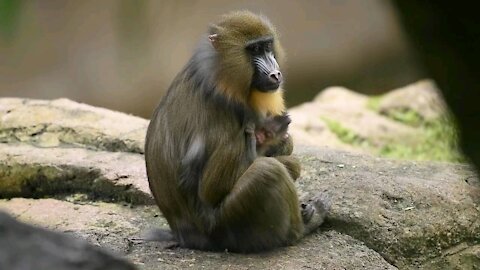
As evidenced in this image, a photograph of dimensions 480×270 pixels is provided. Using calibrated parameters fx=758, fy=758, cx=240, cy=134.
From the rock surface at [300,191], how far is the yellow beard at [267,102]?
88cm

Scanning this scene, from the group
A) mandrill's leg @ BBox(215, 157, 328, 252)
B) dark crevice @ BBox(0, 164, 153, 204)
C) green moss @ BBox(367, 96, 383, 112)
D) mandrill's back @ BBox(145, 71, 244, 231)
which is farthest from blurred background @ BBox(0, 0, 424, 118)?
mandrill's leg @ BBox(215, 157, 328, 252)

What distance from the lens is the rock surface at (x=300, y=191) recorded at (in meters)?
4.82

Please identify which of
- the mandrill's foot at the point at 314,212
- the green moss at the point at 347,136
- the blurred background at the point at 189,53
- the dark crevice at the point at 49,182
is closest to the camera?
the mandrill's foot at the point at 314,212

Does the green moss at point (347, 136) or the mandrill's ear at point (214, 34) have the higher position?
the mandrill's ear at point (214, 34)

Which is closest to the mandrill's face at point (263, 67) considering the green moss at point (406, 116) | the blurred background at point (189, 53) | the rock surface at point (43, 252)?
the rock surface at point (43, 252)

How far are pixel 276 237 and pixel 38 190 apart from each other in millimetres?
2245

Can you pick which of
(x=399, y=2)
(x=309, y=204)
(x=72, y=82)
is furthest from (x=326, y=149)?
(x=72, y=82)

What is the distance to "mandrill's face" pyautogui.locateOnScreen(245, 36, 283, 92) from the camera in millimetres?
4562

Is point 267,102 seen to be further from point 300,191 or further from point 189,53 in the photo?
point 189,53

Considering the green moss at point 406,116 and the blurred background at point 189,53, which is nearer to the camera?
the green moss at point 406,116

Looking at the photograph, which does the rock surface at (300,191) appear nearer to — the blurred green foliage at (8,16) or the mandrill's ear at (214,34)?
the mandrill's ear at (214,34)

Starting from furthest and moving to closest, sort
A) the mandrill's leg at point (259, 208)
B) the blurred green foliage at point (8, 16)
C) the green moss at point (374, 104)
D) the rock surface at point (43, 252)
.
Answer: the green moss at point (374, 104) < the mandrill's leg at point (259, 208) < the rock surface at point (43, 252) < the blurred green foliage at point (8, 16)

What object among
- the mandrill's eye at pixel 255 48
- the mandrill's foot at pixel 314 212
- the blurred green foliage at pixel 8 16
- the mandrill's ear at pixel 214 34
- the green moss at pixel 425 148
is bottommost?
the green moss at pixel 425 148

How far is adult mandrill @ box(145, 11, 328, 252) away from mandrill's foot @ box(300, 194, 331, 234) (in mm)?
239
